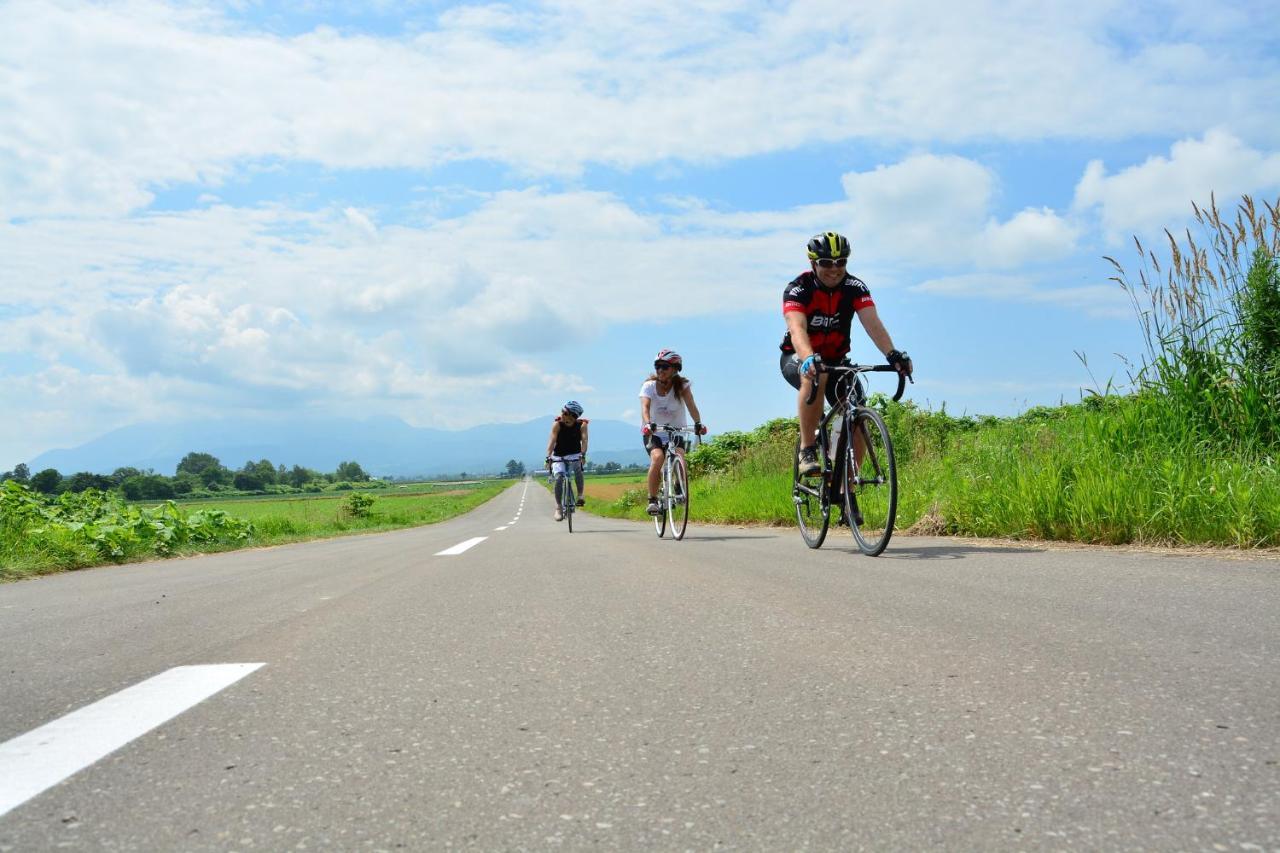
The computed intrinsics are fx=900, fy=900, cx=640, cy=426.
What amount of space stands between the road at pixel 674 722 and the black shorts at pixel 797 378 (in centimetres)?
240

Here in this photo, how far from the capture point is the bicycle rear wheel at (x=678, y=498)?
9.69 m

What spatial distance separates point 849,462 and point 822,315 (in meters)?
1.11

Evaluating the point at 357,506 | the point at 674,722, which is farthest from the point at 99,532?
the point at 357,506

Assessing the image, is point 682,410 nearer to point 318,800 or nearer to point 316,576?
point 316,576

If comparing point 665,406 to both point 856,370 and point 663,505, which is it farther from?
point 856,370

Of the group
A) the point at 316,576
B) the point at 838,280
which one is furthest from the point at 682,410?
the point at 316,576

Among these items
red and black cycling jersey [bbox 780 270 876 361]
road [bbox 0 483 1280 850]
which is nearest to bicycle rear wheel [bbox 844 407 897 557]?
red and black cycling jersey [bbox 780 270 876 361]

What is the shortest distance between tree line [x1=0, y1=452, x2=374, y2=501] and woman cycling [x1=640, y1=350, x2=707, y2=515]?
8055 mm

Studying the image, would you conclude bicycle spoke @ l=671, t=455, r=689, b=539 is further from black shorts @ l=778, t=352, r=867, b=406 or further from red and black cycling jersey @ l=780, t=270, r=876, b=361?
red and black cycling jersey @ l=780, t=270, r=876, b=361

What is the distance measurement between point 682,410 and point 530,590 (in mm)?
5889

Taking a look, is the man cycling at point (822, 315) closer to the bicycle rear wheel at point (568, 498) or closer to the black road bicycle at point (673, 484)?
the black road bicycle at point (673, 484)

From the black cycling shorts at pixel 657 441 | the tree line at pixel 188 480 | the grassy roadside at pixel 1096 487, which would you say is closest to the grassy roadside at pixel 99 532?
the tree line at pixel 188 480

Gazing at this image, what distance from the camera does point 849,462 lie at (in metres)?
6.55

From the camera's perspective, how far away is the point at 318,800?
5.41ft
